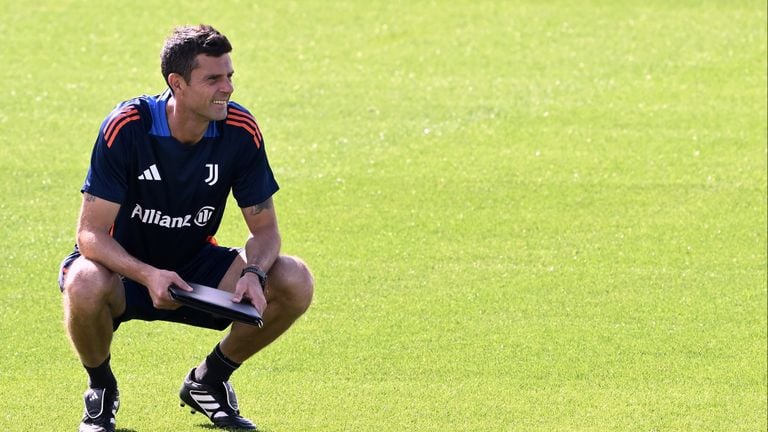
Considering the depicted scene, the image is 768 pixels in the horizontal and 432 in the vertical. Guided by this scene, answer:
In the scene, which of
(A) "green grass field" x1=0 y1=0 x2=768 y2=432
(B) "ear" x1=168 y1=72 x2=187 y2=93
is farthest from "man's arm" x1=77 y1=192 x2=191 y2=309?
(A) "green grass field" x1=0 y1=0 x2=768 y2=432

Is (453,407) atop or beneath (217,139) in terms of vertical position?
beneath

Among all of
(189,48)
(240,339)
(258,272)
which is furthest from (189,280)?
(189,48)

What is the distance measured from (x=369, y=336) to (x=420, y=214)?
2.00 m

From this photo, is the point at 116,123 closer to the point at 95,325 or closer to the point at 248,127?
the point at 248,127

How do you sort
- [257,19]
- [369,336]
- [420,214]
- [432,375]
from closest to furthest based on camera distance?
[432,375] → [369,336] → [420,214] → [257,19]

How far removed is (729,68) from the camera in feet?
38.9

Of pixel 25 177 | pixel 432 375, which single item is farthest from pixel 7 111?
pixel 432 375

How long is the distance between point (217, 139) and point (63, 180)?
393 centimetres

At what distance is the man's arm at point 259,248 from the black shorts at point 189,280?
0.19 metres

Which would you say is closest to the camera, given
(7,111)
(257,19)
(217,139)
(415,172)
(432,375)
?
(217,139)

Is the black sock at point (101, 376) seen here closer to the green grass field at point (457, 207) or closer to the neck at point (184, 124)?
the green grass field at point (457, 207)

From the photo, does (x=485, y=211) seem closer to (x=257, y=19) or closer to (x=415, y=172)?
(x=415, y=172)

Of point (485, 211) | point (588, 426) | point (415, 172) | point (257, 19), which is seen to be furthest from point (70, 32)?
point (588, 426)

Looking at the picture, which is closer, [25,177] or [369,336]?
[369,336]
